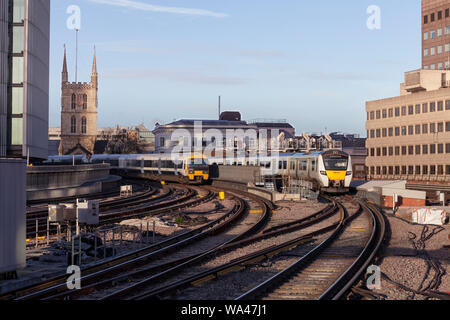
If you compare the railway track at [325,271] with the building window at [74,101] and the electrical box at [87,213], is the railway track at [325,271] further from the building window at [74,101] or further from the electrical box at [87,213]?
the building window at [74,101]

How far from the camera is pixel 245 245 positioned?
56.9 ft

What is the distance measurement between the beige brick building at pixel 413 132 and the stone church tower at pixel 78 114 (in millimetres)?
108530

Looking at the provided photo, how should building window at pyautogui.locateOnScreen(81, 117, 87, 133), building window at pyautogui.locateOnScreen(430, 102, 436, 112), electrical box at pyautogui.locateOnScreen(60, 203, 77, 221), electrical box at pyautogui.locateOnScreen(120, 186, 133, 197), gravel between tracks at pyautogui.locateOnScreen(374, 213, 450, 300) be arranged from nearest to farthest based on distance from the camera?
1. gravel between tracks at pyautogui.locateOnScreen(374, 213, 450, 300)
2. electrical box at pyautogui.locateOnScreen(60, 203, 77, 221)
3. electrical box at pyautogui.locateOnScreen(120, 186, 133, 197)
4. building window at pyautogui.locateOnScreen(430, 102, 436, 112)
5. building window at pyautogui.locateOnScreen(81, 117, 87, 133)

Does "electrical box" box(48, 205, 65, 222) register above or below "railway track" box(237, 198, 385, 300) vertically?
above

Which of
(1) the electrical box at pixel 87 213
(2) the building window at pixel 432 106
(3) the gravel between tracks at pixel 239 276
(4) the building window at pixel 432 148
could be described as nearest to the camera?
(3) the gravel between tracks at pixel 239 276

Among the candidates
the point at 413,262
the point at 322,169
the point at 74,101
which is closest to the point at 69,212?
the point at 413,262

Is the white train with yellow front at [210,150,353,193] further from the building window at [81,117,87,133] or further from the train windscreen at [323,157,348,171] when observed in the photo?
the building window at [81,117,87,133]

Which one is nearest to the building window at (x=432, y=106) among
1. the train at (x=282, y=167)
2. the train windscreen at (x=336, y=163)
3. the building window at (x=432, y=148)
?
the building window at (x=432, y=148)

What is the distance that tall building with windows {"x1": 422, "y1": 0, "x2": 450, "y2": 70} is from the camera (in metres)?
96.1

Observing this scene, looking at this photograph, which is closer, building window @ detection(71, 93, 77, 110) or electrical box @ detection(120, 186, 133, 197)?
electrical box @ detection(120, 186, 133, 197)

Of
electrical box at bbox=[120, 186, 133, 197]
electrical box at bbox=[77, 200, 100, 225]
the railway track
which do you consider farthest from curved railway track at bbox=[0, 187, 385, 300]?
electrical box at bbox=[120, 186, 133, 197]

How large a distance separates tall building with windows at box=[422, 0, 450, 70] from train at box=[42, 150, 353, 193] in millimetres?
57358

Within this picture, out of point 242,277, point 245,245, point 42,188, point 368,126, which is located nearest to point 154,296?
point 242,277

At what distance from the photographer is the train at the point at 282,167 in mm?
35312
